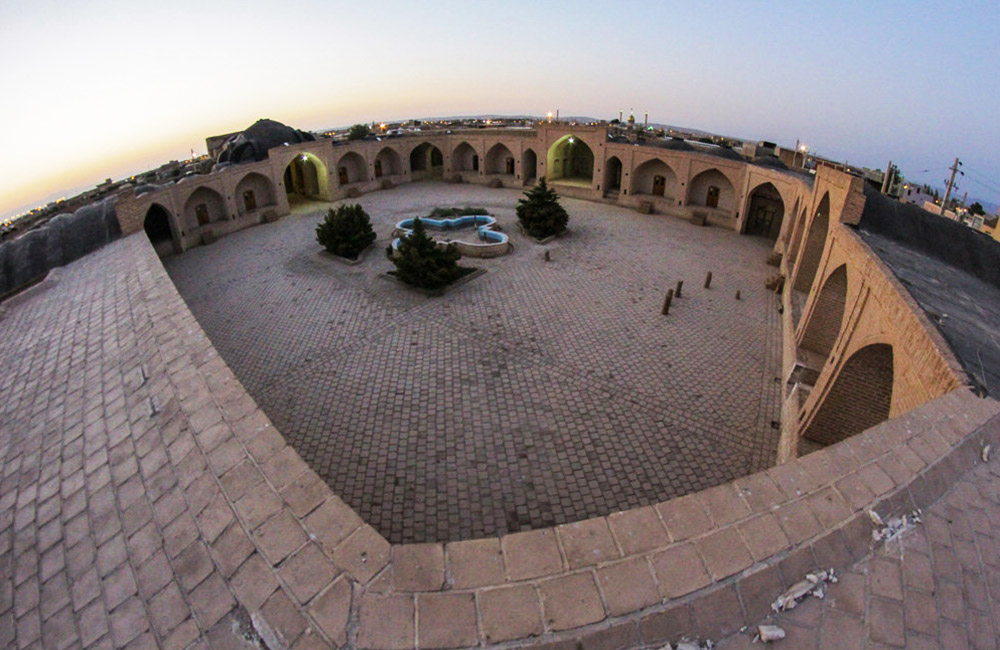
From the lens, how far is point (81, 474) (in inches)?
147

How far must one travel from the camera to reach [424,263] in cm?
1315

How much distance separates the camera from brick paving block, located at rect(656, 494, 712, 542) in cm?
253

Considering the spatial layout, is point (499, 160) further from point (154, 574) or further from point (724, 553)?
point (724, 553)

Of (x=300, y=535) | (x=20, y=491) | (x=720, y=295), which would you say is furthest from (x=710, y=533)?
(x=720, y=295)

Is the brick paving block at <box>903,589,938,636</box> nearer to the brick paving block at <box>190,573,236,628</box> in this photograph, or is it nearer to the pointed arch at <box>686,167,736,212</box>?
the brick paving block at <box>190,573,236,628</box>

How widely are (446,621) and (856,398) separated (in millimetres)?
7380

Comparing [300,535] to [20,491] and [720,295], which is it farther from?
[720,295]

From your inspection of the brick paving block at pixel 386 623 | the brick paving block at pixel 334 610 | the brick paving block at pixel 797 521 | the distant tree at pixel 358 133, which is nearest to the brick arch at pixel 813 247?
the brick paving block at pixel 797 521

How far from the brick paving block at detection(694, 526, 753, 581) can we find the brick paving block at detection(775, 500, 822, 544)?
0.28 meters

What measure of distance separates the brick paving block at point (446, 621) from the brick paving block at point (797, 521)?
1693 mm

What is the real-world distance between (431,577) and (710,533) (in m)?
1.47

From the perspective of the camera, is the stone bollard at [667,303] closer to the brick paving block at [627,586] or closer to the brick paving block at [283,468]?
the brick paving block at [627,586]

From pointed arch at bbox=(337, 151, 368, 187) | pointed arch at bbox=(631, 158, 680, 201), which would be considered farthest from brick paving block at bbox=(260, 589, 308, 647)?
pointed arch at bbox=(337, 151, 368, 187)

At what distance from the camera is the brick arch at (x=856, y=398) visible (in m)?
6.80
